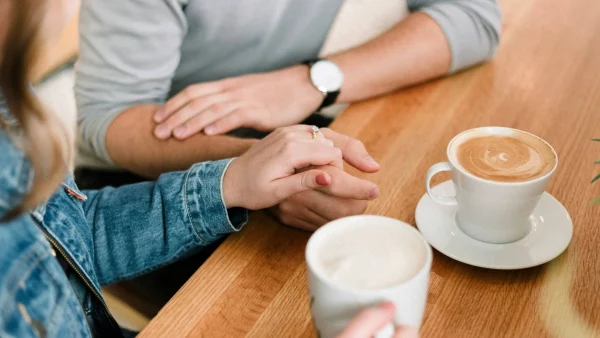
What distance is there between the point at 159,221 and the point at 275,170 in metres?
0.18

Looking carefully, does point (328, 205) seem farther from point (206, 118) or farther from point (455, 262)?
point (206, 118)

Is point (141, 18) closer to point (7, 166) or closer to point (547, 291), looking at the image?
point (7, 166)

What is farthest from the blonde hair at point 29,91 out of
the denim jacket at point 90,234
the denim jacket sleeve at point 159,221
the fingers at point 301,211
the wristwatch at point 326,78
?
the wristwatch at point 326,78

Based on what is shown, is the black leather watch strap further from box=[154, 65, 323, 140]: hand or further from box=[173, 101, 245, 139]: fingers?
box=[173, 101, 245, 139]: fingers

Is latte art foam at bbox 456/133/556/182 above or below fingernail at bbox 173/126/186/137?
above

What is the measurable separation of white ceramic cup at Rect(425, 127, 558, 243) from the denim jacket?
0.90 ft

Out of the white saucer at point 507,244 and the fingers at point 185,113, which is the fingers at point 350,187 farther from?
the fingers at point 185,113

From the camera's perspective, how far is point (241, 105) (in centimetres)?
104

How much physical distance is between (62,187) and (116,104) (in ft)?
1.18

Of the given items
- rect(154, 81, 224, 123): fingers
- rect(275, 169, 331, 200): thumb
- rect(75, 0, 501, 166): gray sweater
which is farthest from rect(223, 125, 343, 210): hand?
rect(75, 0, 501, 166): gray sweater

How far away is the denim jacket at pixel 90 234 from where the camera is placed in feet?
1.99

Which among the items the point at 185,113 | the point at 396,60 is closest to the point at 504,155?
the point at 396,60

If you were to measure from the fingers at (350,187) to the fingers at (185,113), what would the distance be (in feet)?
1.10

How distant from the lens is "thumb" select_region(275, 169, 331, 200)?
0.73 meters
